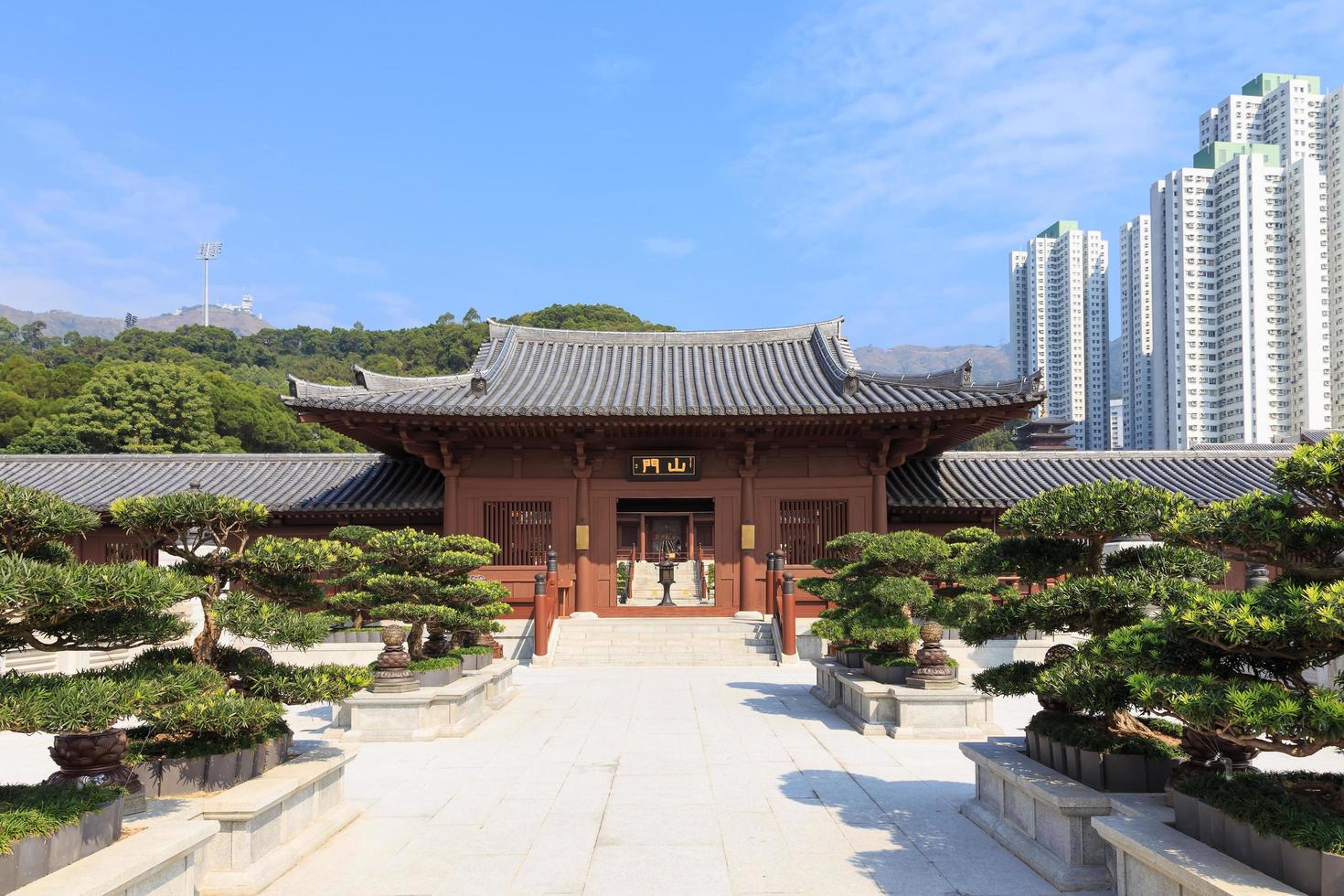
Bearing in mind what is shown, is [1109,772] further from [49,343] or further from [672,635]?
[49,343]

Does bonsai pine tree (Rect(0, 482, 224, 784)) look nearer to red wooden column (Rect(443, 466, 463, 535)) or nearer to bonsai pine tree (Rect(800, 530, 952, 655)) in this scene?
bonsai pine tree (Rect(800, 530, 952, 655))

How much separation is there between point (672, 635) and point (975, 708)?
8.30m

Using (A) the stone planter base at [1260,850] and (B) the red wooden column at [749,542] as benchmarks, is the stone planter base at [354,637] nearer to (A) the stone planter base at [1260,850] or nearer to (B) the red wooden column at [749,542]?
(B) the red wooden column at [749,542]

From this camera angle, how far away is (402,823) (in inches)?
254

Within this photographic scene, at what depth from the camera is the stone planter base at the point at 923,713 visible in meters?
9.56

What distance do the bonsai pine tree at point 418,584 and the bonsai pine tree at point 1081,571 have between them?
649 centimetres

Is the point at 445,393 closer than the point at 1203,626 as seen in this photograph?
No

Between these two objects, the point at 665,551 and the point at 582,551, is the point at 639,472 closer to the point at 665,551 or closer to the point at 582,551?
the point at 582,551

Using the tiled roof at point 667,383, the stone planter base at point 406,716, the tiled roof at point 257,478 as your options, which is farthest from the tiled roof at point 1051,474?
the stone planter base at point 406,716

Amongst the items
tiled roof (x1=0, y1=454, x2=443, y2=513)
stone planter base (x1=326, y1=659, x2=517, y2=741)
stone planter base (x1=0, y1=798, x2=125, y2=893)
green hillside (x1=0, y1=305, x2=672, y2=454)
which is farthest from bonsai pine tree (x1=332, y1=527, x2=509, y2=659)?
green hillside (x1=0, y1=305, x2=672, y2=454)

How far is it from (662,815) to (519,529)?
12862mm

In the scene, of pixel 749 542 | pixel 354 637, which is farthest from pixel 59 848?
pixel 749 542

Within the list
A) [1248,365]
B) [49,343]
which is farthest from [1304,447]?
[49,343]

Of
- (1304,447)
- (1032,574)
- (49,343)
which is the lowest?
(1032,574)
